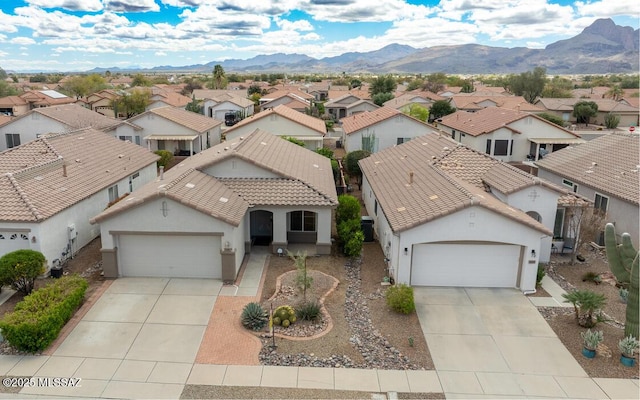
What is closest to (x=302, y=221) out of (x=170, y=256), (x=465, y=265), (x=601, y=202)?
(x=170, y=256)

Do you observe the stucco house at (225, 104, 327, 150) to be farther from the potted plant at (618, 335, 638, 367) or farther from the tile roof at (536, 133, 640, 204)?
the potted plant at (618, 335, 638, 367)

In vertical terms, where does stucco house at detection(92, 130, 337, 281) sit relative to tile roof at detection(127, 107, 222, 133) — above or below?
below

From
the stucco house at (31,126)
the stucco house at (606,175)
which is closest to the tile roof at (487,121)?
the stucco house at (606,175)

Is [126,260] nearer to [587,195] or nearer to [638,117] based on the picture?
[587,195]

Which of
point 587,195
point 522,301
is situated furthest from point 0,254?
point 587,195

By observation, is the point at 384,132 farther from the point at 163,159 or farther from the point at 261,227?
the point at 261,227

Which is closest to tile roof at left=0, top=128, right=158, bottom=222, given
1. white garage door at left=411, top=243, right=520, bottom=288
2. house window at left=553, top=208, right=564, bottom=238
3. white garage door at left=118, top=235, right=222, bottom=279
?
white garage door at left=118, top=235, right=222, bottom=279

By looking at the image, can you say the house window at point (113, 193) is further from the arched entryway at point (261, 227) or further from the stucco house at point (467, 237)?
the stucco house at point (467, 237)
